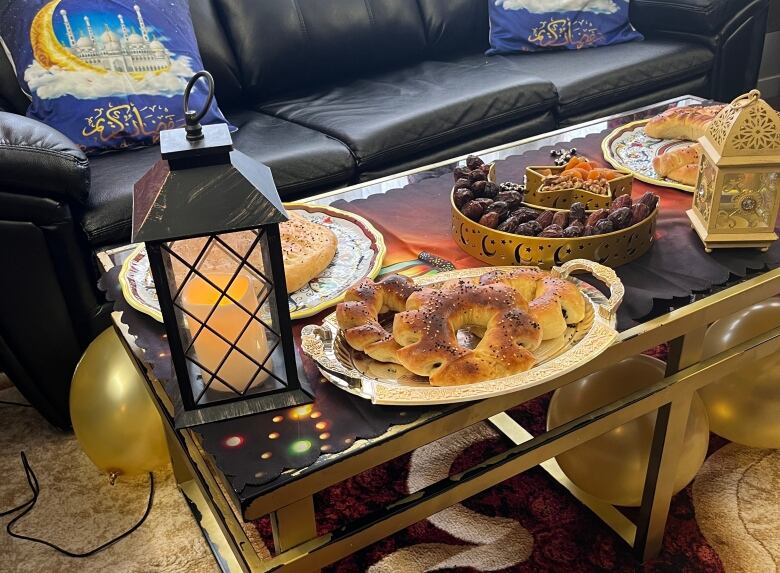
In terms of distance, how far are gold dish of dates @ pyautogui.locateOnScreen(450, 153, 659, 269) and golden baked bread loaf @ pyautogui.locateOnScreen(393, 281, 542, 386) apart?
17 cm

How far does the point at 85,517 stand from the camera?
148cm

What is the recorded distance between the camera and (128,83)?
80.1 inches

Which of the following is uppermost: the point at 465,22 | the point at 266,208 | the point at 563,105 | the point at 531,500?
the point at 266,208

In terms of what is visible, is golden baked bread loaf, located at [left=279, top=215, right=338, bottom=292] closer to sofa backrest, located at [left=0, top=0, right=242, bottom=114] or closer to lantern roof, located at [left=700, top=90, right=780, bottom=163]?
lantern roof, located at [left=700, top=90, right=780, bottom=163]

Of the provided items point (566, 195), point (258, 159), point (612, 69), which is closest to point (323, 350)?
point (566, 195)

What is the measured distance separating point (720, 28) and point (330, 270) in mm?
2167

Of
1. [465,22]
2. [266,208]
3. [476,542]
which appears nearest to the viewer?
[266,208]

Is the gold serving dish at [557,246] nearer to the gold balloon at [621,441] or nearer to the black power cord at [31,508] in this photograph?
the gold balloon at [621,441]

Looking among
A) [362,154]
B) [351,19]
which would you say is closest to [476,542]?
[362,154]

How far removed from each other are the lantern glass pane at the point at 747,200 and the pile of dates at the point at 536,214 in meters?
0.11

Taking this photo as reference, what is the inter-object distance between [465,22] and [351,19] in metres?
0.49

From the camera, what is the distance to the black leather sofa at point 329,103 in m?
1.62

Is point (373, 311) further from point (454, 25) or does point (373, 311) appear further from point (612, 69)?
point (454, 25)

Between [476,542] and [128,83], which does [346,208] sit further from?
[128,83]
